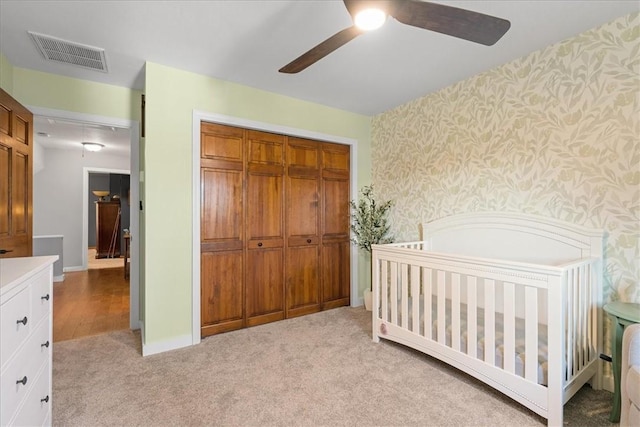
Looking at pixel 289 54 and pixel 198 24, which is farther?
pixel 289 54

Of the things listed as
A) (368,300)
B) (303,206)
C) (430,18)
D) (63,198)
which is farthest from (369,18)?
(63,198)

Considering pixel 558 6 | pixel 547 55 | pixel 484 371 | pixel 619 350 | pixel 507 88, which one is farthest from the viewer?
pixel 507 88

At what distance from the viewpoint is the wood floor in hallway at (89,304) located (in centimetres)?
295

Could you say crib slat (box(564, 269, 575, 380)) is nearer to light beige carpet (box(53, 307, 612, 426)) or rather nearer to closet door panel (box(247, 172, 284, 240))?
light beige carpet (box(53, 307, 612, 426))

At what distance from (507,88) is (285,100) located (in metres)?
2.00

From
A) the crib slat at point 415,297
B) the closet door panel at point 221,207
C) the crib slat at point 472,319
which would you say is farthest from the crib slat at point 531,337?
the closet door panel at point 221,207

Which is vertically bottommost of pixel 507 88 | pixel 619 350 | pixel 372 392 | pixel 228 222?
pixel 372 392

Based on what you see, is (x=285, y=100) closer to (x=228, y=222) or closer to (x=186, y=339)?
(x=228, y=222)

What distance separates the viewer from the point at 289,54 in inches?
89.9

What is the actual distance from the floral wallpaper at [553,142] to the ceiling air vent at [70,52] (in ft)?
9.38

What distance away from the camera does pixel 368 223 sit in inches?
136

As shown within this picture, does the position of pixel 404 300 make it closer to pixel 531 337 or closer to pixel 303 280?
pixel 531 337

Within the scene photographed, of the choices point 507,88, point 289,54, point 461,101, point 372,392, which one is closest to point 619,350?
point 372,392

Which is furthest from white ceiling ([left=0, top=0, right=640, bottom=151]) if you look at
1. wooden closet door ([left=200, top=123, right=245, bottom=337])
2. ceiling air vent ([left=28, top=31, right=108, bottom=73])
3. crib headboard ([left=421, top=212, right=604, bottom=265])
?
crib headboard ([left=421, top=212, right=604, bottom=265])
